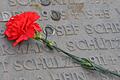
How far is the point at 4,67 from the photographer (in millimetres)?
2148

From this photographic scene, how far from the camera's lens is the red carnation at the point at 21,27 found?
2.13 metres

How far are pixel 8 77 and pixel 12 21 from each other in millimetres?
295

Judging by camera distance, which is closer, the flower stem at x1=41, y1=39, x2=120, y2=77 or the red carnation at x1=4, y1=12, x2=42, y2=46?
the red carnation at x1=4, y1=12, x2=42, y2=46

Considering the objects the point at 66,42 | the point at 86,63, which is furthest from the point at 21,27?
the point at 86,63

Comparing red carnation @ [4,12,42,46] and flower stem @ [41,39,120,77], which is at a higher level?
red carnation @ [4,12,42,46]

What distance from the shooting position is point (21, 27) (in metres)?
2.13

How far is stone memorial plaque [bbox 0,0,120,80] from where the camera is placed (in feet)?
7.16

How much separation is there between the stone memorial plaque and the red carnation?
0.06m

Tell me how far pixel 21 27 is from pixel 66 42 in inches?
11.7

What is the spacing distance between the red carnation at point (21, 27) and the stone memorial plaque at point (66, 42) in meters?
0.06

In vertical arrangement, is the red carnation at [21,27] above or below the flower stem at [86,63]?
above

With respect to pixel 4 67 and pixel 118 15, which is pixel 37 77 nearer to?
pixel 4 67

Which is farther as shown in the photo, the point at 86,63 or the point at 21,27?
the point at 86,63

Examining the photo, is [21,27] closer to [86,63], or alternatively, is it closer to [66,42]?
[66,42]
